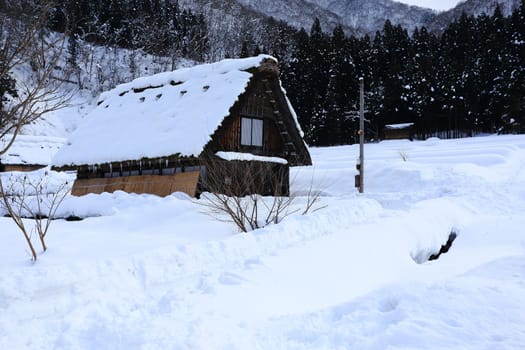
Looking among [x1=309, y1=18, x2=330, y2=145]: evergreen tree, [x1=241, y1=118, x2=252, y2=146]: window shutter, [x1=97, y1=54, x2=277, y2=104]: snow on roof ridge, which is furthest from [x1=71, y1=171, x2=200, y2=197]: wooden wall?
[x1=309, y1=18, x2=330, y2=145]: evergreen tree

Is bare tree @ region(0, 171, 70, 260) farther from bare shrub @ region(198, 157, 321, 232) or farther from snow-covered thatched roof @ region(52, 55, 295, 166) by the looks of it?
bare shrub @ region(198, 157, 321, 232)

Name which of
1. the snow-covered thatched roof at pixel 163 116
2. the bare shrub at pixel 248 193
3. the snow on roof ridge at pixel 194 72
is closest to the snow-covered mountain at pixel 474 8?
the snow on roof ridge at pixel 194 72

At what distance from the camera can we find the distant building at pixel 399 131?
3881cm

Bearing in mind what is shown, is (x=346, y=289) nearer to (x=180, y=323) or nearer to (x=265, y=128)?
(x=180, y=323)

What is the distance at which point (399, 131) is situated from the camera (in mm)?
39500

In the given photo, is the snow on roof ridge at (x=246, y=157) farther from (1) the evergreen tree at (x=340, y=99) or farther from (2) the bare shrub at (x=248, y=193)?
(1) the evergreen tree at (x=340, y=99)

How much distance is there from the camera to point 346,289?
18.1ft

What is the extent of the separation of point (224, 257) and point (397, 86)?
122ft

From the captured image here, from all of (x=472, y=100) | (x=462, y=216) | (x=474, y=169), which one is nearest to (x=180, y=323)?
(x=462, y=216)

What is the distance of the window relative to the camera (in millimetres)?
15823

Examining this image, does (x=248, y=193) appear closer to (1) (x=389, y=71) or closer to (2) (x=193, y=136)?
(2) (x=193, y=136)

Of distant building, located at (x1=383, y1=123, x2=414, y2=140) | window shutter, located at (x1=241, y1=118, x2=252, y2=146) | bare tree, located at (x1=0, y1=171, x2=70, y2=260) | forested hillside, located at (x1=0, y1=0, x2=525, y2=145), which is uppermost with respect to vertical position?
forested hillside, located at (x1=0, y1=0, x2=525, y2=145)

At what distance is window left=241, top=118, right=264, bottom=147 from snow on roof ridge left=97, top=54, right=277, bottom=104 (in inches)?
82.0

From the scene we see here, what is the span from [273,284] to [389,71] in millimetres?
39550
